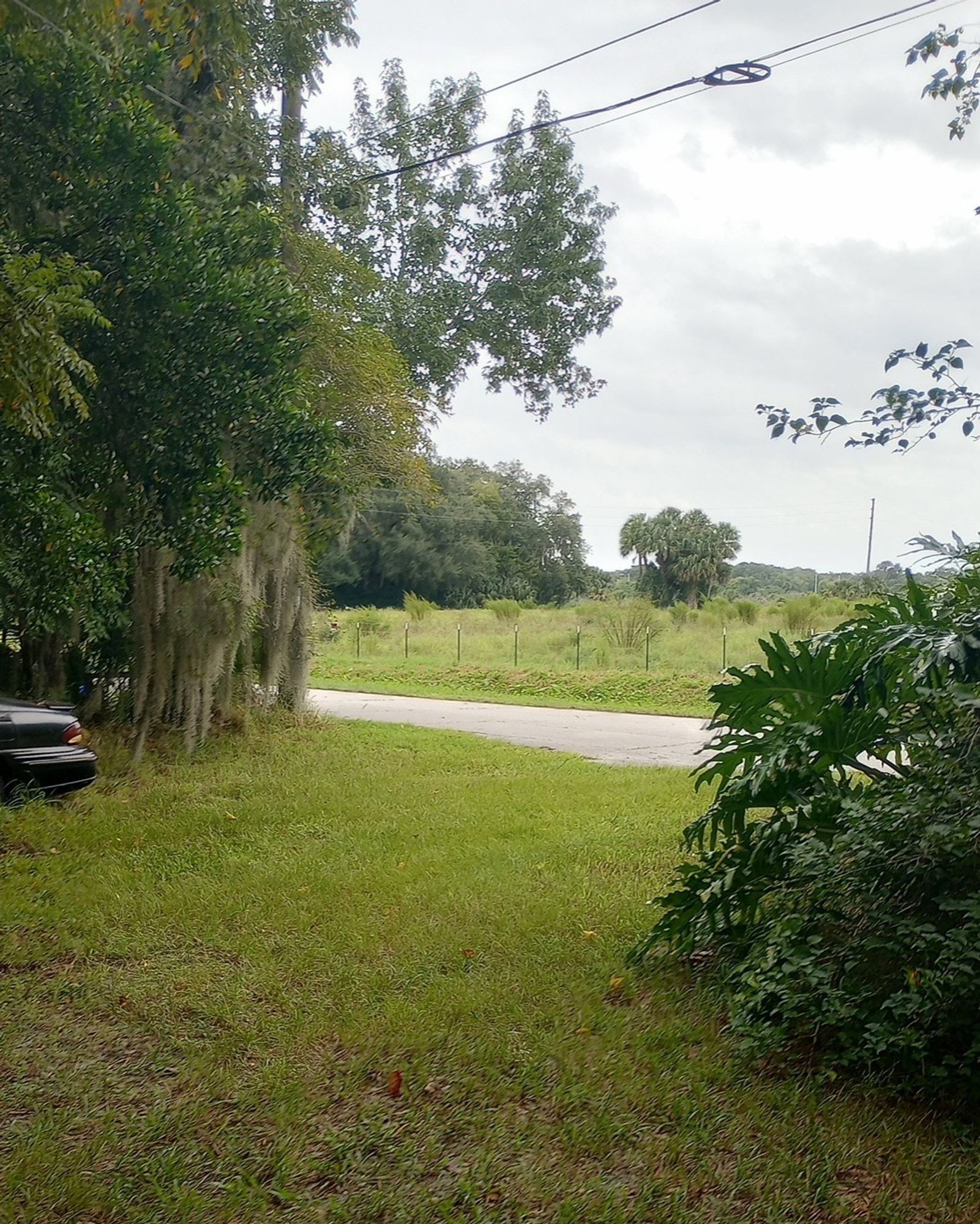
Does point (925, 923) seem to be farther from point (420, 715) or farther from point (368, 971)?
point (420, 715)

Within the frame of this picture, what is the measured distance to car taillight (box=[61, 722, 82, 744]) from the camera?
22.9 feet

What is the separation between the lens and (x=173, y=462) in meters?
8.20

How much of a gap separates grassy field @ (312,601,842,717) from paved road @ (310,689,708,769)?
3.44 feet

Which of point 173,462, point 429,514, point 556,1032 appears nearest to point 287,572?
point 173,462

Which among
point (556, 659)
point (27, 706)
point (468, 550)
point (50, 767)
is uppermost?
point (468, 550)

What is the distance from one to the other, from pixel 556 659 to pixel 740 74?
1590 centimetres

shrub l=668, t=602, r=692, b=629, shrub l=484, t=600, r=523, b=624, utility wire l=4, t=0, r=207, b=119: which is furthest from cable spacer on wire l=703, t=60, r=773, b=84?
shrub l=484, t=600, r=523, b=624

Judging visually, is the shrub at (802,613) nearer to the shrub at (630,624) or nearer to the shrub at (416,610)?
the shrub at (630,624)

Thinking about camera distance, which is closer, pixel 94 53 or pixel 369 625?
pixel 94 53

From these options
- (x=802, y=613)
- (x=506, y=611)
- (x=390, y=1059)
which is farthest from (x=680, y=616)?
(x=390, y=1059)

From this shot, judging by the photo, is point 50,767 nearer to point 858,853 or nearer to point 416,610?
point 858,853

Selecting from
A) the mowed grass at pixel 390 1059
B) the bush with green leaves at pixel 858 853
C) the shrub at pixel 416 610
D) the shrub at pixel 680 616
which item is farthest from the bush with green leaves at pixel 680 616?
the bush with green leaves at pixel 858 853

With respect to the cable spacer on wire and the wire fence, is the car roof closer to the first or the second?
the cable spacer on wire

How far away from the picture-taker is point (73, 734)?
7.02 meters
